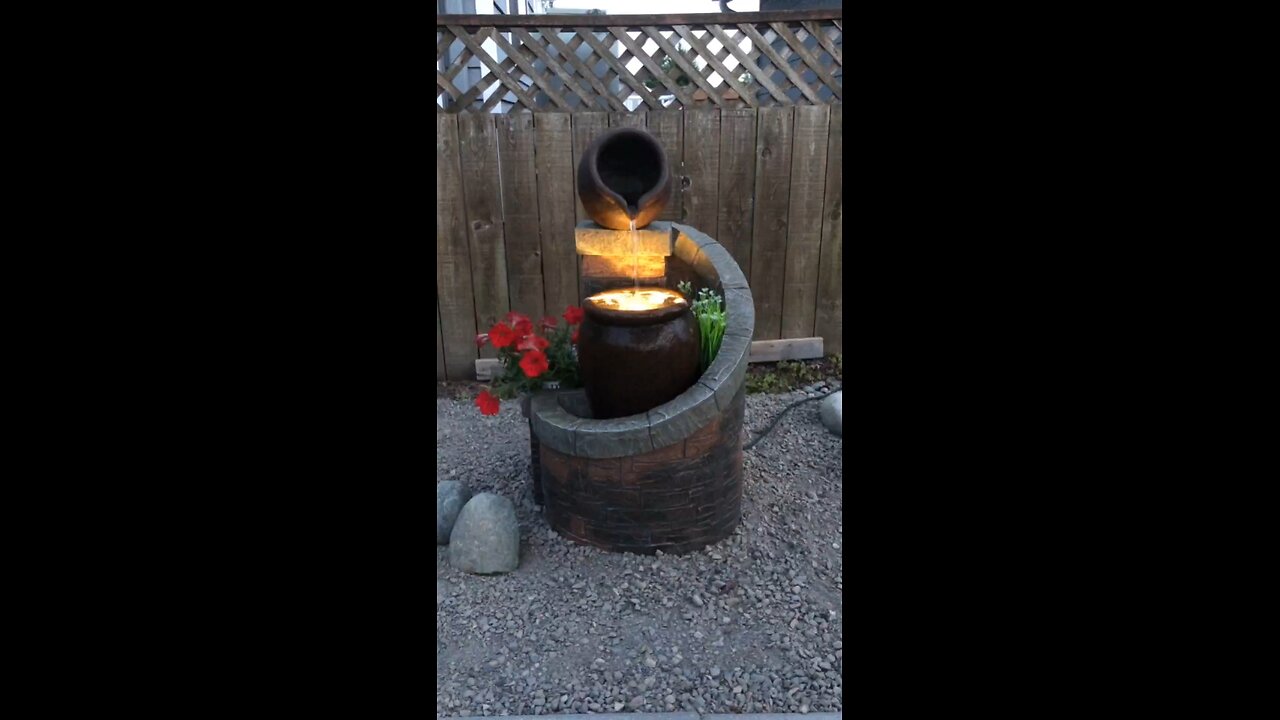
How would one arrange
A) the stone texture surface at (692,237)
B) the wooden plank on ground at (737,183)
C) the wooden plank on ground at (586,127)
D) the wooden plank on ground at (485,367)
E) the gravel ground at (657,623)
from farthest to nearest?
the wooden plank on ground at (485,367)
the wooden plank on ground at (737,183)
the wooden plank on ground at (586,127)
the stone texture surface at (692,237)
the gravel ground at (657,623)

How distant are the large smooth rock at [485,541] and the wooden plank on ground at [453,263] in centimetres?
182

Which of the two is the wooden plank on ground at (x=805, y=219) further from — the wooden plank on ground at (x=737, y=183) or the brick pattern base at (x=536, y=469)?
the brick pattern base at (x=536, y=469)

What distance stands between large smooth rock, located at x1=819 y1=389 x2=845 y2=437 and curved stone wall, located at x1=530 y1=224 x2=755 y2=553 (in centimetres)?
118

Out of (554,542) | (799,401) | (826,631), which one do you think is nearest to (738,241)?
(799,401)

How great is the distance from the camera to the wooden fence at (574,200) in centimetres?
402

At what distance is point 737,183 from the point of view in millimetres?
4207

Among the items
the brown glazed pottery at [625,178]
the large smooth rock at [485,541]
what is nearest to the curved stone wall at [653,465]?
the large smooth rock at [485,541]

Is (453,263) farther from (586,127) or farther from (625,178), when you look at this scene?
(625,178)

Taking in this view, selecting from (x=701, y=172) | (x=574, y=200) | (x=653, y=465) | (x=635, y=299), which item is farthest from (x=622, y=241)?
(x=701, y=172)

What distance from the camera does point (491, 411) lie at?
9.11 feet

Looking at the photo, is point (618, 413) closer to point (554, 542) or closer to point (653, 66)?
point (554, 542)

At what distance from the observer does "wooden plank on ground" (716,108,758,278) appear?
4102 millimetres

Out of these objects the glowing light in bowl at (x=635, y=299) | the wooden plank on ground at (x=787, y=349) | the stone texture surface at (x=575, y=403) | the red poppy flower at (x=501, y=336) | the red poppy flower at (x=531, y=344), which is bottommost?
the wooden plank on ground at (x=787, y=349)

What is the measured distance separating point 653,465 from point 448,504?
37.0 inches
